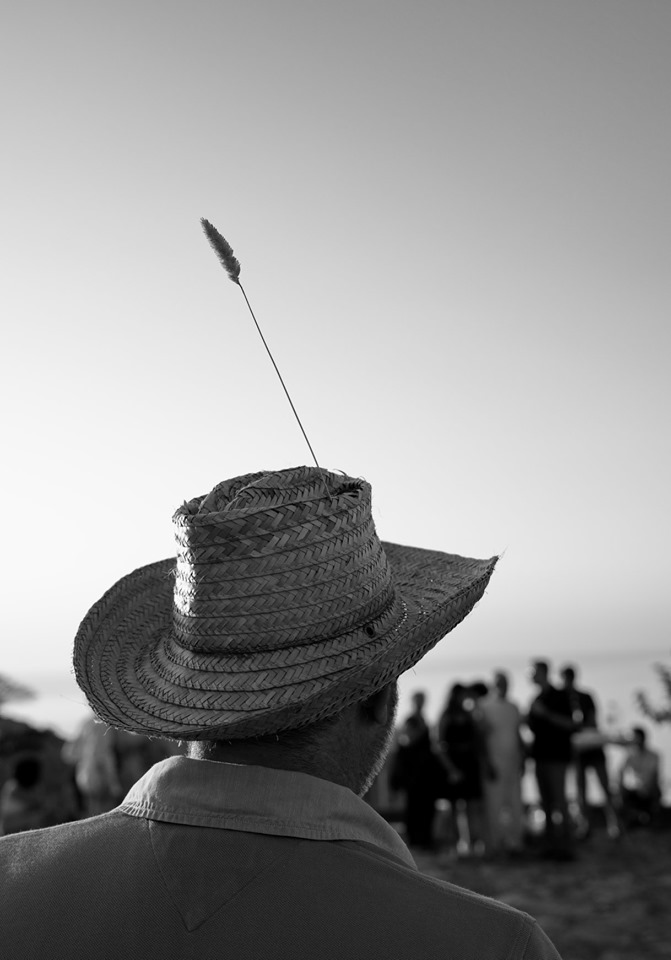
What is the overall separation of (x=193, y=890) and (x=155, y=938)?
0.24 feet

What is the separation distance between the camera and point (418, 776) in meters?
8.99

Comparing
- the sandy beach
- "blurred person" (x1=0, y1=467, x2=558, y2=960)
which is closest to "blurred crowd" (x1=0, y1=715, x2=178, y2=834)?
the sandy beach

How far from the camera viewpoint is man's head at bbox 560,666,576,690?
9070 millimetres

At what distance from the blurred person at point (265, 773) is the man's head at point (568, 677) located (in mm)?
7607

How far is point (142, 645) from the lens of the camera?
6.44ft

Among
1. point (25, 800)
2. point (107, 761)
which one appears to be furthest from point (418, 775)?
point (25, 800)

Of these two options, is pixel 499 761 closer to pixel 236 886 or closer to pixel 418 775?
pixel 418 775

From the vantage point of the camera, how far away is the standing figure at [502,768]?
886 cm

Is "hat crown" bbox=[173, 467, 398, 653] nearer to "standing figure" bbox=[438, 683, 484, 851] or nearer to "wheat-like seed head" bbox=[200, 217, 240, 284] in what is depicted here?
"wheat-like seed head" bbox=[200, 217, 240, 284]

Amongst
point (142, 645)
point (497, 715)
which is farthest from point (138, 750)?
point (142, 645)

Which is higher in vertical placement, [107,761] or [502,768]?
[107,761]

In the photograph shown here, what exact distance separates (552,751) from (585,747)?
513mm


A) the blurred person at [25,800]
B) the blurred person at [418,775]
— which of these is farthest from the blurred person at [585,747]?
the blurred person at [25,800]

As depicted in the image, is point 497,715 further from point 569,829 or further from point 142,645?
point 142,645
